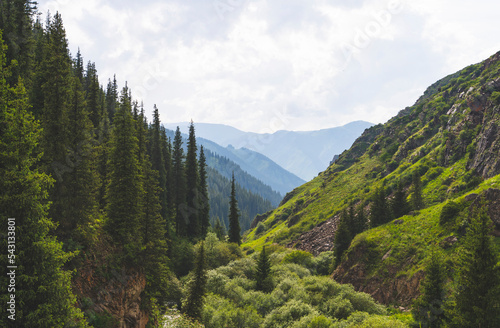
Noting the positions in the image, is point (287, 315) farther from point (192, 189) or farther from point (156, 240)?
point (192, 189)

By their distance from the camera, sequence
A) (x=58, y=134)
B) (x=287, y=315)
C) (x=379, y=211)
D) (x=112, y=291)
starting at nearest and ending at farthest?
(x=58, y=134), (x=112, y=291), (x=287, y=315), (x=379, y=211)

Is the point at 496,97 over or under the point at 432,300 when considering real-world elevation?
over

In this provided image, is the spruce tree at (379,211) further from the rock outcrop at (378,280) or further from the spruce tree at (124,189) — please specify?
the spruce tree at (124,189)

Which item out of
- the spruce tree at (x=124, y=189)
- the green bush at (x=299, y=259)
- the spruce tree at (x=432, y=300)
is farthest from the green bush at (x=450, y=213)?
the spruce tree at (x=124, y=189)

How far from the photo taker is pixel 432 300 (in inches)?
1046

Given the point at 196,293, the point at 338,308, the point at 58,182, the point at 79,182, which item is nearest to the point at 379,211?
the point at 338,308

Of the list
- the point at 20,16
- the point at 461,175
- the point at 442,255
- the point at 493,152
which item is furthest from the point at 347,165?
the point at 20,16

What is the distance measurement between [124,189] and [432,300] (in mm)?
33312

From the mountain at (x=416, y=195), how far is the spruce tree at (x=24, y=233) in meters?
31.6

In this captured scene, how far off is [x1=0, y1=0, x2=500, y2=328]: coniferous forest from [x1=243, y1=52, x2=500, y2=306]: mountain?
0.34 m

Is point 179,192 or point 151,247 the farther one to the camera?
point 179,192

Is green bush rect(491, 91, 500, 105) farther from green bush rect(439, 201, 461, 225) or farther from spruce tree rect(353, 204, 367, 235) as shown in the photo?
spruce tree rect(353, 204, 367, 235)

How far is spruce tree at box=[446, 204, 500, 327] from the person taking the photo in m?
22.1

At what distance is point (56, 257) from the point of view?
1518 centimetres
